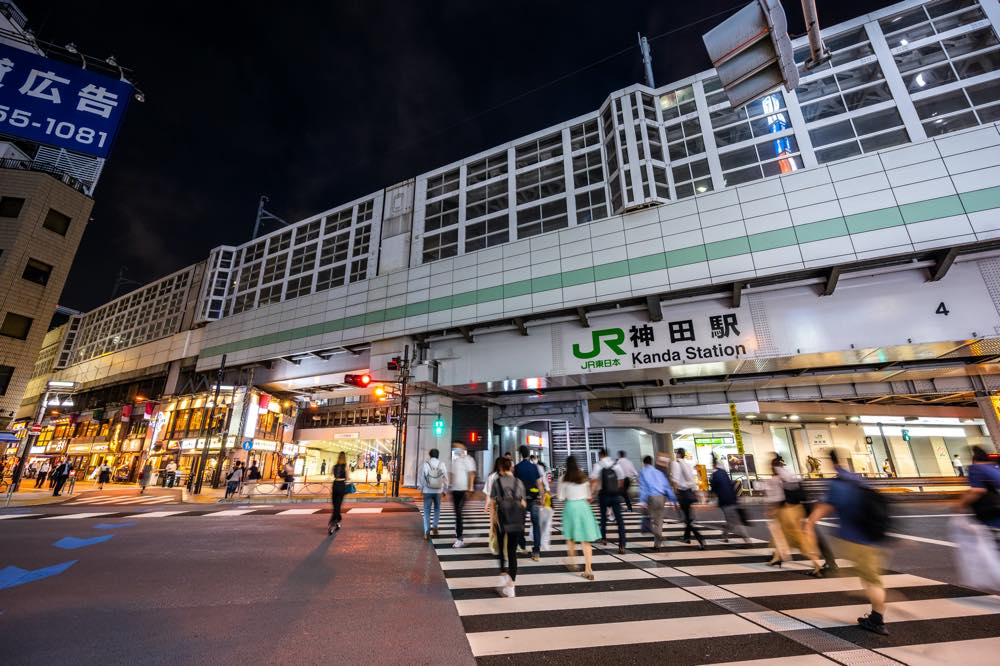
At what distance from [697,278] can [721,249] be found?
1.65 metres

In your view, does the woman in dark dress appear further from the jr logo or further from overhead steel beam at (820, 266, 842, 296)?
overhead steel beam at (820, 266, 842, 296)

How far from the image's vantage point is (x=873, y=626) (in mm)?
3914

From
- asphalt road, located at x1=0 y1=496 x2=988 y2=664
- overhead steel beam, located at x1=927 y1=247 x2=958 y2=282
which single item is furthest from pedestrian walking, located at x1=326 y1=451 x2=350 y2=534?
overhead steel beam, located at x1=927 y1=247 x2=958 y2=282

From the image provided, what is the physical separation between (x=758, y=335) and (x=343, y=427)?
33.1m

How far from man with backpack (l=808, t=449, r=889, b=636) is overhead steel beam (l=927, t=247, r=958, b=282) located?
15.9 m

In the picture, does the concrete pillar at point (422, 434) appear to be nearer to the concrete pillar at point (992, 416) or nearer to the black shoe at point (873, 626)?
the black shoe at point (873, 626)

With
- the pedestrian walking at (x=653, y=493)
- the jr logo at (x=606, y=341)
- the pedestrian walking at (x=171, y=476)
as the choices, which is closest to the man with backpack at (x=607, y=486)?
the pedestrian walking at (x=653, y=493)

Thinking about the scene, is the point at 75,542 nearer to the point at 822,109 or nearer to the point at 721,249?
the point at 721,249

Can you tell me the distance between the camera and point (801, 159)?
58.7 ft

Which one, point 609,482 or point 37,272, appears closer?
point 609,482

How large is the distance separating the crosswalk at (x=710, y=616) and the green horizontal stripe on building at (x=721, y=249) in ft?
42.4

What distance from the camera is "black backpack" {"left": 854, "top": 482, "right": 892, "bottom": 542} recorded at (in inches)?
156

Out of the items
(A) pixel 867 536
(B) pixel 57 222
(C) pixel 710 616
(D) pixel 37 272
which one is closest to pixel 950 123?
(A) pixel 867 536

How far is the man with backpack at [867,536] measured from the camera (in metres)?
3.94
